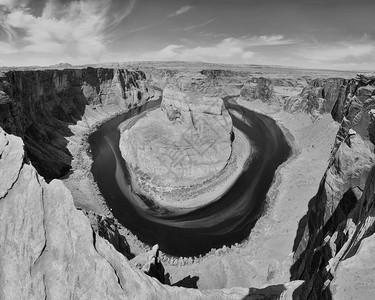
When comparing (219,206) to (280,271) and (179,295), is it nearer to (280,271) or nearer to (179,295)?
(280,271)

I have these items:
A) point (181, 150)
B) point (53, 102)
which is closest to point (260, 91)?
point (181, 150)

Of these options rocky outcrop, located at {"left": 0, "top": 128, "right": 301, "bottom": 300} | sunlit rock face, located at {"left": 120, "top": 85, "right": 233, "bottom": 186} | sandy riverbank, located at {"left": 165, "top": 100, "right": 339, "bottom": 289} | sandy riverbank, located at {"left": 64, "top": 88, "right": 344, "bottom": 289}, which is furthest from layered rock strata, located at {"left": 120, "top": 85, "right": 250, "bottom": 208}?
rocky outcrop, located at {"left": 0, "top": 128, "right": 301, "bottom": 300}

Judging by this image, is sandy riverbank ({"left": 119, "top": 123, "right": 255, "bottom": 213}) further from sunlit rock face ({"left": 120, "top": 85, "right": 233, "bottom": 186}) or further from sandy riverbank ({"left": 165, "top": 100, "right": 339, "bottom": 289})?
sandy riverbank ({"left": 165, "top": 100, "right": 339, "bottom": 289})

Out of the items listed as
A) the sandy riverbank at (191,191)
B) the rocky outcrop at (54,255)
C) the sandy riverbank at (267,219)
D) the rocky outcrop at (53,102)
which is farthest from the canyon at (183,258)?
the sandy riverbank at (191,191)

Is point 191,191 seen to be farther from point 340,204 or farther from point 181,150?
point 340,204

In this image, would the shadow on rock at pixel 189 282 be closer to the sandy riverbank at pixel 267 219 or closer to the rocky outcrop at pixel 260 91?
the sandy riverbank at pixel 267 219
